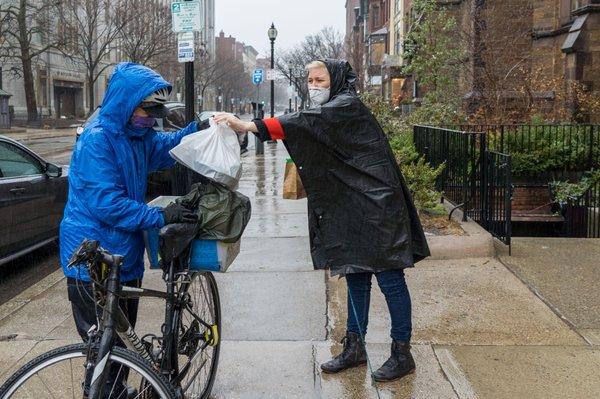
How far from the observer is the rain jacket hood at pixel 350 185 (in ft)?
12.2

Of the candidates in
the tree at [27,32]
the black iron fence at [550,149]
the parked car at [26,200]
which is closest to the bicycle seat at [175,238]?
the parked car at [26,200]

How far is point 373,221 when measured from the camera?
3809mm

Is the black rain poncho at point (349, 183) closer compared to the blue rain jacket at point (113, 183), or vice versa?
the blue rain jacket at point (113, 183)

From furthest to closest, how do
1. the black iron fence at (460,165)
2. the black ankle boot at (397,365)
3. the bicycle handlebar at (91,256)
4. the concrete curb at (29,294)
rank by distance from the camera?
the black iron fence at (460,165) < the concrete curb at (29,294) < the black ankle boot at (397,365) < the bicycle handlebar at (91,256)

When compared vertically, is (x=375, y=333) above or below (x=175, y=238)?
below

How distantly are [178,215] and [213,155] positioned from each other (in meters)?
0.36

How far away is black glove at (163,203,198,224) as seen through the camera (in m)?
3.14

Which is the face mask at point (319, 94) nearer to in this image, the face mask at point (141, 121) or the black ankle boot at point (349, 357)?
the face mask at point (141, 121)

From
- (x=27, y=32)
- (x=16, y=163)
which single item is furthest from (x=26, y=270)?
(x=27, y=32)

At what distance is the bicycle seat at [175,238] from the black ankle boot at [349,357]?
1.49 m

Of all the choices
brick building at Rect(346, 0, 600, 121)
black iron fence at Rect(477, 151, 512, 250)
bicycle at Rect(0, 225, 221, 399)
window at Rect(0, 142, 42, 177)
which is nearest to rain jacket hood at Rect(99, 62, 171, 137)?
bicycle at Rect(0, 225, 221, 399)

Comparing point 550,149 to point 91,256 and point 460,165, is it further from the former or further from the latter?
point 91,256

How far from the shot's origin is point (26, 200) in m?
7.41

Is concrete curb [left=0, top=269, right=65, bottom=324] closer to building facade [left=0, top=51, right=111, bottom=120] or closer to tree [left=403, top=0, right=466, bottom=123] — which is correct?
tree [left=403, top=0, right=466, bottom=123]
